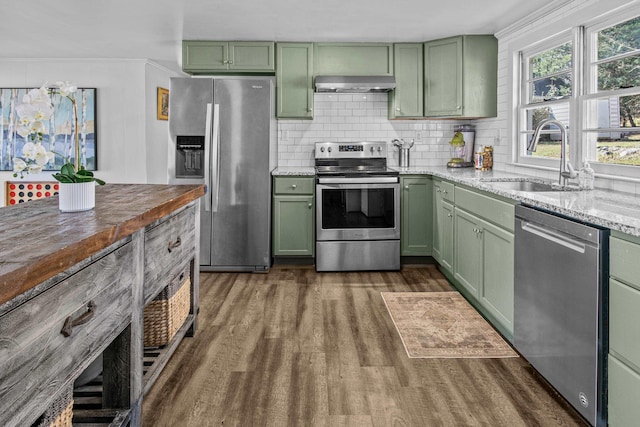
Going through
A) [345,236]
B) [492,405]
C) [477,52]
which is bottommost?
[492,405]

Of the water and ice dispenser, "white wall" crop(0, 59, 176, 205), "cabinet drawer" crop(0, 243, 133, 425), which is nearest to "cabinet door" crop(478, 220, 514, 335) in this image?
"cabinet drawer" crop(0, 243, 133, 425)

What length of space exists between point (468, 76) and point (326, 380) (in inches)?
133

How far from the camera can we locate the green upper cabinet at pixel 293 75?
4.86 metres

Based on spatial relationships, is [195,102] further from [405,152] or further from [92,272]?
[92,272]

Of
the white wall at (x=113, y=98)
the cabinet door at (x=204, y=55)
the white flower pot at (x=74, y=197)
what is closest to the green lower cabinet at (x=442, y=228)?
the cabinet door at (x=204, y=55)

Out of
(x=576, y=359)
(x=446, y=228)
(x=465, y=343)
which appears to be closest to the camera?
(x=576, y=359)

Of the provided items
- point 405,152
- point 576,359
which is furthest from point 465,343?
point 405,152

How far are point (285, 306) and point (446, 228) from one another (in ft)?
5.12

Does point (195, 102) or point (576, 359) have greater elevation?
point (195, 102)

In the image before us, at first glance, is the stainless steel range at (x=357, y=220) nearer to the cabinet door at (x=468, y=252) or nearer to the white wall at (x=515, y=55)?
the cabinet door at (x=468, y=252)

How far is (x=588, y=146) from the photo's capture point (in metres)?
3.26

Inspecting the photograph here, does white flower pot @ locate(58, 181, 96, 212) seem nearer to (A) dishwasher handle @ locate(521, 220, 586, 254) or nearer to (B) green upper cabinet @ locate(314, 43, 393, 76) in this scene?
(A) dishwasher handle @ locate(521, 220, 586, 254)

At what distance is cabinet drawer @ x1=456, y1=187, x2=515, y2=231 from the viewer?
107 inches

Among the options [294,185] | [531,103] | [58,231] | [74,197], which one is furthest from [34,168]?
[531,103]
